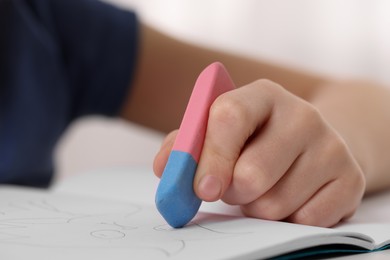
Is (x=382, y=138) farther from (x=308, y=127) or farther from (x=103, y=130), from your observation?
(x=103, y=130)

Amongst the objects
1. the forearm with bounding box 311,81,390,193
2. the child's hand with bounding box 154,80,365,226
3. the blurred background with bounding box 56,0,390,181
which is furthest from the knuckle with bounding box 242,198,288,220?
the blurred background with bounding box 56,0,390,181

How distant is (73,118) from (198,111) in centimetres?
49

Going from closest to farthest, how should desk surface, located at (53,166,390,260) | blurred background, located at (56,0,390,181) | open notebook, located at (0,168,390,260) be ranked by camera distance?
open notebook, located at (0,168,390,260) < desk surface, located at (53,166,390,260) < blurred background, located at (56,0,390,181)

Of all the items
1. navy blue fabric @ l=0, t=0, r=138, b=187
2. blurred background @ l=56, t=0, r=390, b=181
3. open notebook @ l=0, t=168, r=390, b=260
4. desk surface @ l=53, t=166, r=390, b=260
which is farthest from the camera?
blurred background @ l=56, t=0, r=390, b=181

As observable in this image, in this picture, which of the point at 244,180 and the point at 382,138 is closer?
the point at 244,180

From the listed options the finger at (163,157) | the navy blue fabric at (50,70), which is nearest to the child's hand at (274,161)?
the finger at (163,157)

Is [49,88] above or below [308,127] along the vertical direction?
below

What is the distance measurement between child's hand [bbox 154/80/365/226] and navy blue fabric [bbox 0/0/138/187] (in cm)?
40

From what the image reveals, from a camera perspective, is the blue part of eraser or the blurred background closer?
the blue part of eraser

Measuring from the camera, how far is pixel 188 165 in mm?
278

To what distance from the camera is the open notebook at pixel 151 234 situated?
9.6 inches

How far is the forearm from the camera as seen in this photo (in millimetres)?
449

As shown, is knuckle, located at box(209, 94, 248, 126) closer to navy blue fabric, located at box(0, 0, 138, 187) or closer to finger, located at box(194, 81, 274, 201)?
finger, located at box(194, 81, 274, 201)

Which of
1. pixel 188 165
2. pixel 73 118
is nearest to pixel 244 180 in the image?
pixel 188 165
